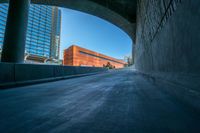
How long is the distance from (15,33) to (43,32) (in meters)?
150

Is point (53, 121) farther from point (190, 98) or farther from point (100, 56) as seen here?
point (100, 56)

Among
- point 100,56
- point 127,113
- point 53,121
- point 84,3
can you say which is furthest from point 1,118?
point 100,56

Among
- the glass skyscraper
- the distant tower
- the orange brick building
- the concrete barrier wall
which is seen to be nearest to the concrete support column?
the concrete barrier wall

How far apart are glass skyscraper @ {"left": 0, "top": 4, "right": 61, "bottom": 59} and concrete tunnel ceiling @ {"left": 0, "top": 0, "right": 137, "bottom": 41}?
10826cm

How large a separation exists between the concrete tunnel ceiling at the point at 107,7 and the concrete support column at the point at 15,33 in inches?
499

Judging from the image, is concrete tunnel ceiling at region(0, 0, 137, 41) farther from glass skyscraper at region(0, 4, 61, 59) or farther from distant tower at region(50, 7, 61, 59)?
distant tower at region(50, 7, 61, 59)

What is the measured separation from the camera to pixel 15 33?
7.88 metres

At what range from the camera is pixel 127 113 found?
2246mm

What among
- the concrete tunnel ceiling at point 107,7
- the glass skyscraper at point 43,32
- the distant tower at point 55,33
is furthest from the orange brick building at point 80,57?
the concrete tunnel ceiling at point 107,7

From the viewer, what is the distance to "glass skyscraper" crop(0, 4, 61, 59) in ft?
407

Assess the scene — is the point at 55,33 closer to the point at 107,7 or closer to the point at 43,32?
the point at 43,32

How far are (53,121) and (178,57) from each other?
3.09 metres

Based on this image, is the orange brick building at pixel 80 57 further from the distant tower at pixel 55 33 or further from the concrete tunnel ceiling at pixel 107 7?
the concrete tunnel ceiling at pixel 107 7

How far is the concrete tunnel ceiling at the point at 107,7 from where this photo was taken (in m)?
19.4
